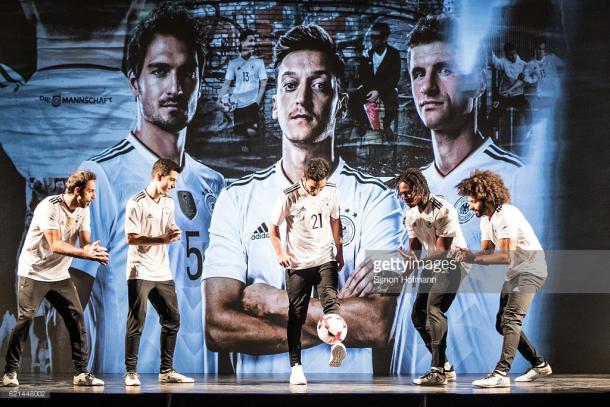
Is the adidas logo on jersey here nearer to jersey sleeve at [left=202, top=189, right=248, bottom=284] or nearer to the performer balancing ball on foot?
jersey sleeve at [left=202, top=189, right=248, bottom=284]

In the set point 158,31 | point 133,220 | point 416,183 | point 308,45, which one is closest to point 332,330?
point 416,183

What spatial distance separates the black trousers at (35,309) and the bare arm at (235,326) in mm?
2163

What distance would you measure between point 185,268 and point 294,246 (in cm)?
233

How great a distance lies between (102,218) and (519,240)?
14.0 feet

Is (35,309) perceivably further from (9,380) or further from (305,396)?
(305,396)

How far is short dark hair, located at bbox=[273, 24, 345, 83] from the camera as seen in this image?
358 inches

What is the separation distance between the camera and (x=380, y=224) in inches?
355

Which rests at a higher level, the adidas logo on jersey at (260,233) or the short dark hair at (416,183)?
the short dark hair at (416,183)

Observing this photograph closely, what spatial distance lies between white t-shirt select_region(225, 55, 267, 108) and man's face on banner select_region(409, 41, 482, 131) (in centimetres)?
154

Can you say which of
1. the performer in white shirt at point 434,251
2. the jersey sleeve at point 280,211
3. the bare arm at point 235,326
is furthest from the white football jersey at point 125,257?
Result: the performer in white shirt at point 434,251

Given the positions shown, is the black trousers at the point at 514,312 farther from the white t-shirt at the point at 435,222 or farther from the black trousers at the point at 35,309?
the black trousers at the point at 35,309

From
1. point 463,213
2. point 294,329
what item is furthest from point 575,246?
point 294,329

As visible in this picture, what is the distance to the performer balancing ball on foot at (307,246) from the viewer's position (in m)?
6.91

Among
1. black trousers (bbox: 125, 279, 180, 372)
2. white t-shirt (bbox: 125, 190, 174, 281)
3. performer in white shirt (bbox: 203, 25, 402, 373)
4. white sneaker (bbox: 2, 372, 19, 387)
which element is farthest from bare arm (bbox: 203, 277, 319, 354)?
white sneaker (bbox: 2, 372, 19, 387)
